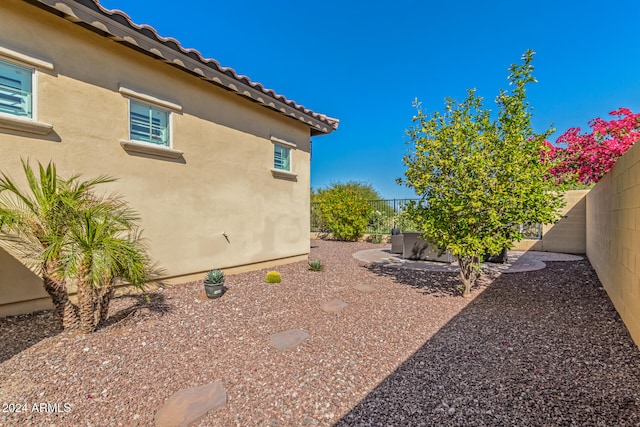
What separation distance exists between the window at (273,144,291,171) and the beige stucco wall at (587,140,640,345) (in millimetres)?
7422

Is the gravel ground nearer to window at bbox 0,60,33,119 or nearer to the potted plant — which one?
the potted plant

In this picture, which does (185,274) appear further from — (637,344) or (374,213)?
(374,213)

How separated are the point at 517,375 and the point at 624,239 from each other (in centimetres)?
309

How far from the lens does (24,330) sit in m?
3.71

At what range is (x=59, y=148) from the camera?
4.44m

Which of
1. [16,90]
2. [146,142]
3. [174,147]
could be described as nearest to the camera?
[16,90]

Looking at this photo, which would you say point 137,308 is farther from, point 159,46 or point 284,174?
point 284,174

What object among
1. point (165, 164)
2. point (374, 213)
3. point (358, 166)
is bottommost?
point (374, 213)

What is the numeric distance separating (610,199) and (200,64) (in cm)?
885

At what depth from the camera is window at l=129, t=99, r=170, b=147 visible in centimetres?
538

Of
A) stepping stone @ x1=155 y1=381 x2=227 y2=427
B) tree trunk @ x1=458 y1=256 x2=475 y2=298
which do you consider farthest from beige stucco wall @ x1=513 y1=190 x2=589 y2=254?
stepping stone @ x1=155 y1=381 x2=227 y2=427

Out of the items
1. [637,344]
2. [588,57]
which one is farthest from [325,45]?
[637,344]

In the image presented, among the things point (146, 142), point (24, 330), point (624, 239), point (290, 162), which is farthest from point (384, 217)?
point (24, 330)

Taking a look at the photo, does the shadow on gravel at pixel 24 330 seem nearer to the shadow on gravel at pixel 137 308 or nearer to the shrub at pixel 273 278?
the shadow on gravel at pixel 137 308
